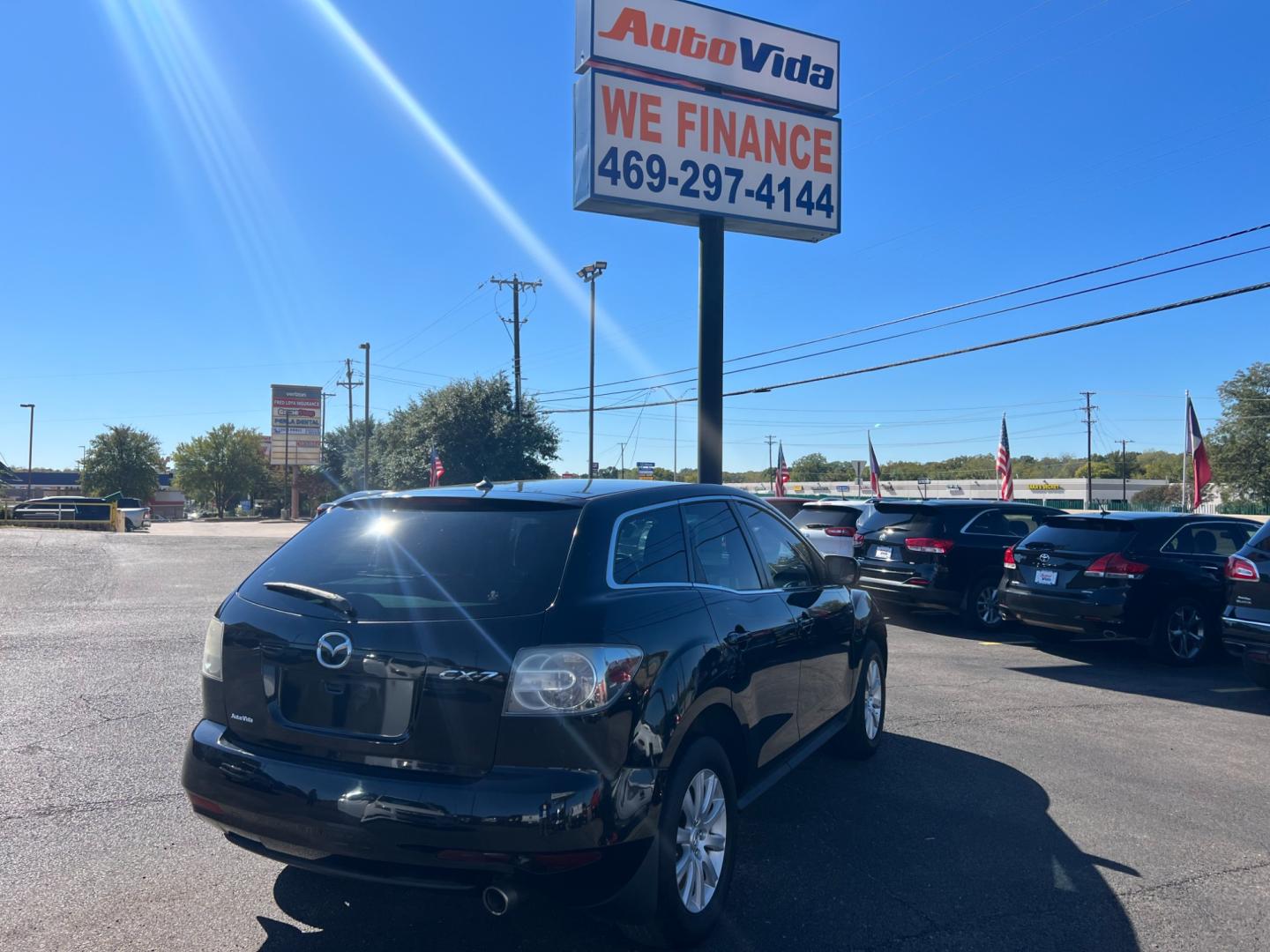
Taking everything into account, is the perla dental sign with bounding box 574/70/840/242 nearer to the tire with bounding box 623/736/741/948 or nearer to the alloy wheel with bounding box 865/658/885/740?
the alloy wheel with bounding box 865/658/885/740

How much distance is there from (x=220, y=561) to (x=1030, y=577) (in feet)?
53.3

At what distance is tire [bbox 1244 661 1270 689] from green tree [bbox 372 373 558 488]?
40.4 m

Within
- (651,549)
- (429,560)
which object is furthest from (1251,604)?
(429,560)

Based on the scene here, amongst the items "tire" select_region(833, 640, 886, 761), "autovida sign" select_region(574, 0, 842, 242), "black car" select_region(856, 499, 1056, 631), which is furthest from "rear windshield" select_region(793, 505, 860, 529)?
"tire" select_region(833, 640, 886, 761)

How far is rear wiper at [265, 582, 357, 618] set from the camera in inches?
125

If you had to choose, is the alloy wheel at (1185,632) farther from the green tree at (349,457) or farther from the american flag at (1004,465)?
the green tree at (349,457)

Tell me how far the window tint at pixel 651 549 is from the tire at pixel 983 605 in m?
8.42

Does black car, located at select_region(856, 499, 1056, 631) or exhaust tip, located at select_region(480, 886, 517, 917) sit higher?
black car, located at select_region(856, 499, 1056, 631)

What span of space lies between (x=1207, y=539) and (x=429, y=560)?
9163mm

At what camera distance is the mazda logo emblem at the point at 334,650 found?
10.1 ft

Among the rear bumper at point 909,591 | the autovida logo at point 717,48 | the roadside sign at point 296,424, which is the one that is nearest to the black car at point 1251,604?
the rear bumper at point 909,591

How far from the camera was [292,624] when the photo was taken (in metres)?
3.23

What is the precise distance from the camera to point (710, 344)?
18.0 meters

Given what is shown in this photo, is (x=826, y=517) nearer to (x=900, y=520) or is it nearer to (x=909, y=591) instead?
(x=900, y=520)
